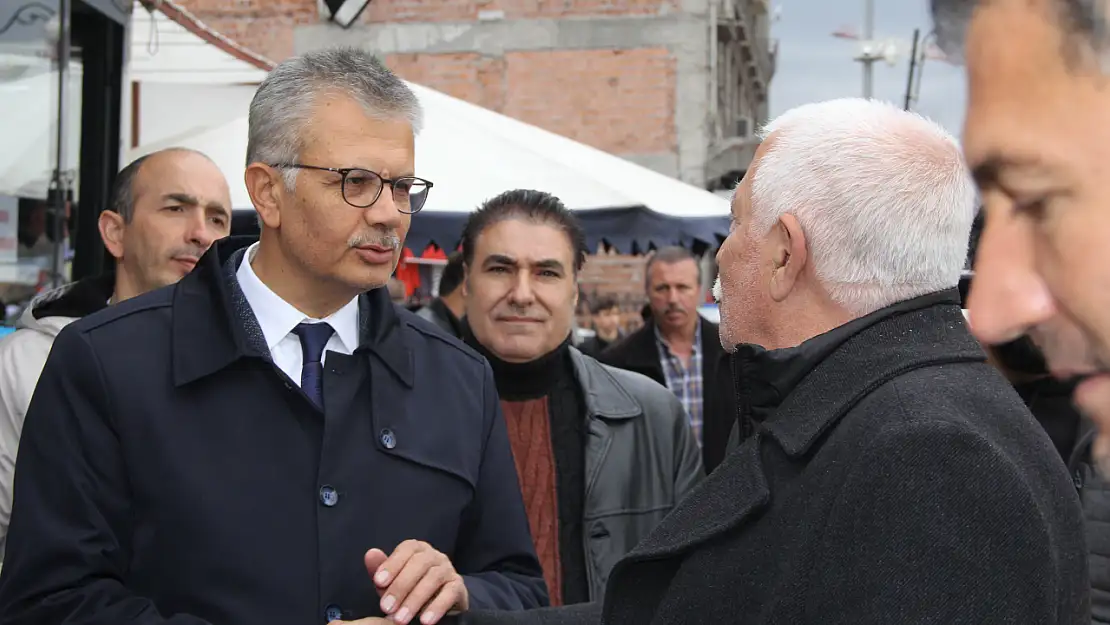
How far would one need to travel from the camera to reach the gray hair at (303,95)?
2.42m

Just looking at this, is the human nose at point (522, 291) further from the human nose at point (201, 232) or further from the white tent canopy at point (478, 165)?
the white tent canopy at point (478, 165)

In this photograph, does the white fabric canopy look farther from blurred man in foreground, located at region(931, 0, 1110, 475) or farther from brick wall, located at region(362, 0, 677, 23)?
brick wall, located at region(362, 0, 677, 23)

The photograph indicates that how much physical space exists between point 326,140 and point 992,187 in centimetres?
184

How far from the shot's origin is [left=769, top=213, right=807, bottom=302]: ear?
80.3 inches

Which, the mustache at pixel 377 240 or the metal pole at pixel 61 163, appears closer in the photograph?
the mustache at pixel 377 240

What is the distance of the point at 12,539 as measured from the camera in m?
2.14

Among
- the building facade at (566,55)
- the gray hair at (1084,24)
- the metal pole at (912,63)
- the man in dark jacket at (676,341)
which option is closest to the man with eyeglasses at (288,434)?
the metal pole at (912,63)

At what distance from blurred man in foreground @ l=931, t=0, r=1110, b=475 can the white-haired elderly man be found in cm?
93

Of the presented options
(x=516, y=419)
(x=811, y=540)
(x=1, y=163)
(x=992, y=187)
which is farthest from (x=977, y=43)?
(x=1, y=163)

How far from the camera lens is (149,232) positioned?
→ 11.4 feet

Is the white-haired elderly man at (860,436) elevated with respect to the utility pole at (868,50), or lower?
lower

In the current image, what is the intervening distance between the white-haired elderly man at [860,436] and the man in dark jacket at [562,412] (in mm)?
1230

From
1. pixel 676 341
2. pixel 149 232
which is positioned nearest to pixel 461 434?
pixel 149 232

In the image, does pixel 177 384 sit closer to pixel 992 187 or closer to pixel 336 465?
pixel 336 465
